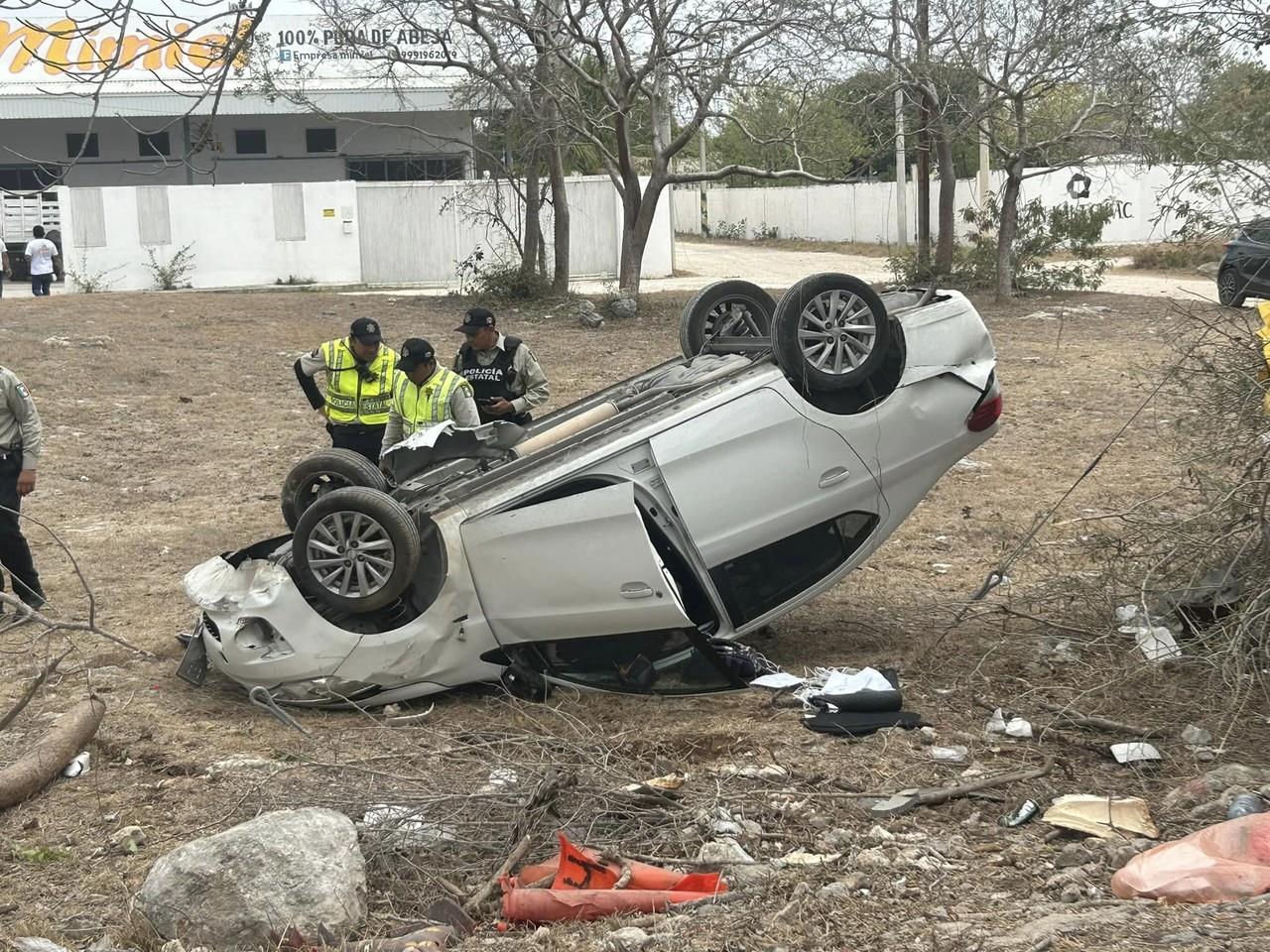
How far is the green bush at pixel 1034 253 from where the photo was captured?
21922 millimetres

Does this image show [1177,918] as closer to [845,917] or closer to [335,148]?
[845,917]

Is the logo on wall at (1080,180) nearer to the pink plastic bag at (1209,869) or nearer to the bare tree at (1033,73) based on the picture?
the bare tree at (1033,73)

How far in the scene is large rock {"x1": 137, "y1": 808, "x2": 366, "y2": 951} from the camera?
4109 millimetres

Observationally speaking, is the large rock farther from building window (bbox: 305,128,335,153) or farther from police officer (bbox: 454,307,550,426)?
building window (bbox: 305,128,335,153)

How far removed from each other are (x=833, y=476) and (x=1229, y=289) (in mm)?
3056

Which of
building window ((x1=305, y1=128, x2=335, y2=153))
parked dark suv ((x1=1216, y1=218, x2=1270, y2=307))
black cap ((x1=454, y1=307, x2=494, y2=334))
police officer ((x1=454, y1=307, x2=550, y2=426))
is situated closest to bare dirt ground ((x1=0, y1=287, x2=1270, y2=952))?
parked dark suv ((x1=1216, y1=218, x2=1270, y2=307))

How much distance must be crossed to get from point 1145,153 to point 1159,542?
13.6 metres

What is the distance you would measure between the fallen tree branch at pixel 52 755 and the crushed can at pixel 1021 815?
365 cm

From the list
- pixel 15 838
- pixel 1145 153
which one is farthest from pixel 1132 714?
pixel 1145 153

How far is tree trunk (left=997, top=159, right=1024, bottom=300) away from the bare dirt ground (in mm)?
9614

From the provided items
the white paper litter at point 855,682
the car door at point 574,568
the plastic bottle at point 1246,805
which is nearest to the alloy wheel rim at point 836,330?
the car door at point 574,568

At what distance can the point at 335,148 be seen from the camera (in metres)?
35.8

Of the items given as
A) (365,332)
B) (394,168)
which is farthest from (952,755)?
(394,168)

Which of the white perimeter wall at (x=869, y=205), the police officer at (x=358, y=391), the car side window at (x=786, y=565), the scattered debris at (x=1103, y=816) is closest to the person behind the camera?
the scattered debris at (x=1103, y=816)
